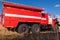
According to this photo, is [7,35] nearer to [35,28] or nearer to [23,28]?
[23,28]

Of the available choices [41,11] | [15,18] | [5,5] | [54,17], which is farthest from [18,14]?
[54,17]

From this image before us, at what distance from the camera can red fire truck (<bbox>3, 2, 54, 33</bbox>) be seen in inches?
537

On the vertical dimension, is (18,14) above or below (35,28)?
above

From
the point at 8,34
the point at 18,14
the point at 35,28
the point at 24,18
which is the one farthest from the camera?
the point at 35,28

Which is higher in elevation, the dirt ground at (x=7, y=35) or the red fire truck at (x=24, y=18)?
the red fire truck at (x=24, y=18)

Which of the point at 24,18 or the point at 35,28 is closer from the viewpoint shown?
the point at 24,18

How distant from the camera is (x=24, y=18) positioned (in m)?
14.5

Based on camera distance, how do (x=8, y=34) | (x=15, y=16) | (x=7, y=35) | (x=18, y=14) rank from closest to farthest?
(x=7, y=35) → (x=8, y=34) → (x=15, y=16) → (x=18, y=14)

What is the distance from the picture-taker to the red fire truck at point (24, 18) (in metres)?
13.6

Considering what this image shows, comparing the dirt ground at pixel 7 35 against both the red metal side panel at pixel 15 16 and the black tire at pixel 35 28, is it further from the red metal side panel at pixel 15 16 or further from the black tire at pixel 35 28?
the black tire at pixel 35 28

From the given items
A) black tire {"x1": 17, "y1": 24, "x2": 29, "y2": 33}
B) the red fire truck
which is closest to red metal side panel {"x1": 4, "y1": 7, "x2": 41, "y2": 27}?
the red fire truck

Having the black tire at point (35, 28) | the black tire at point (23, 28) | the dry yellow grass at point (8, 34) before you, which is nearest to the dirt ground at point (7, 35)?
the dry yellow grass at point (8, 34)

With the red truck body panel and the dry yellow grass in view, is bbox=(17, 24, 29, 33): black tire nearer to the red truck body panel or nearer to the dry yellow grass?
the red truck body panel

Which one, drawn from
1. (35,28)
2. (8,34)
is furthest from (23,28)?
(8,34)
